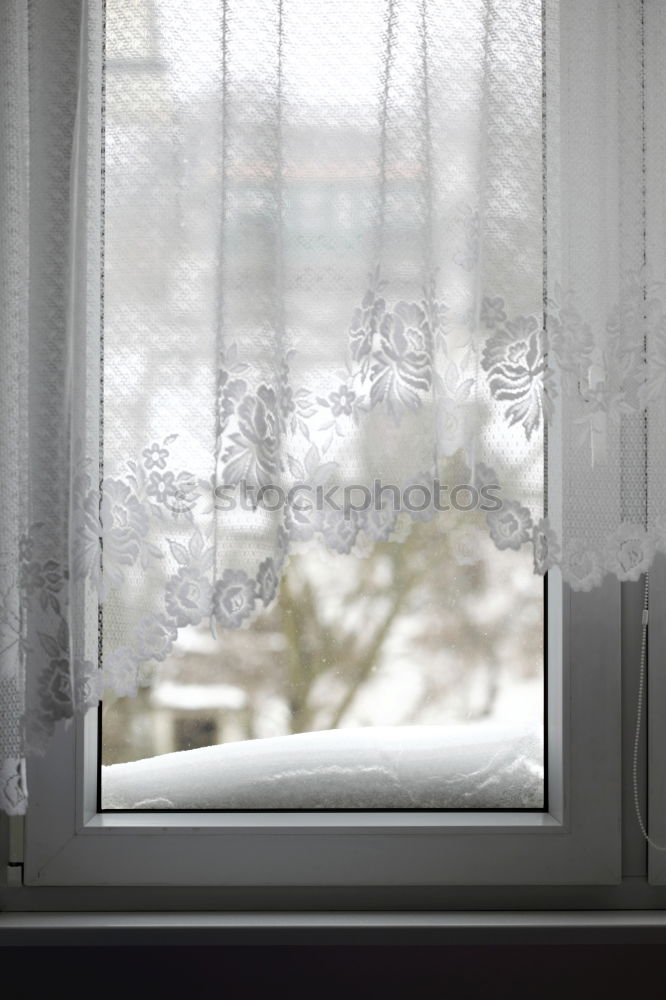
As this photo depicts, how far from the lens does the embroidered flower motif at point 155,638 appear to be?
2.66ft

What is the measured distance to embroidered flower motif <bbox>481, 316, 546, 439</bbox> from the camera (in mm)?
804

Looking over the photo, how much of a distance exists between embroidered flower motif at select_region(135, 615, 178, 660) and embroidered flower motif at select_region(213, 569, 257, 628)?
2.1 inches

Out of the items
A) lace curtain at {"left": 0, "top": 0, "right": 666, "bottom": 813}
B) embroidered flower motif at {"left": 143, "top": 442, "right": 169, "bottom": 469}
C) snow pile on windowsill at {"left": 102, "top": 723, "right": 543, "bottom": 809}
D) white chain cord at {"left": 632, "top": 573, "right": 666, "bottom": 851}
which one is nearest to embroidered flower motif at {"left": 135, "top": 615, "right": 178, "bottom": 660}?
lace curtain at {"left": 0, "top": 0, "right": 666, "bottom": 813}

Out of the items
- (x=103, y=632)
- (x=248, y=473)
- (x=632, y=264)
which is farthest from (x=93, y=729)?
(x=632, y=264)

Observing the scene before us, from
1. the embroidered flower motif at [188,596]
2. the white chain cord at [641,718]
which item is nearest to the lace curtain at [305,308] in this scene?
the embroidered flower motif at [188,596]

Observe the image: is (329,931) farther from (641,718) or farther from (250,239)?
(250,239)

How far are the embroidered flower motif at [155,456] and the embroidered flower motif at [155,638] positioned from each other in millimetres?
156

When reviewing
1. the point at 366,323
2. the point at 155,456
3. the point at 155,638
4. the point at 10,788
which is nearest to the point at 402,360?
the point at 366,323

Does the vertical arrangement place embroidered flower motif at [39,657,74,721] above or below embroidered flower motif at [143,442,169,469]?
below

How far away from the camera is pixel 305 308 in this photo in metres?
0.82

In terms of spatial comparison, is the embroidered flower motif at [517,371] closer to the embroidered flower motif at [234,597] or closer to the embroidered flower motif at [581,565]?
the embroidered flower motif at [581,565]

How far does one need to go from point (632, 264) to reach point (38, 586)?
2.33 ft

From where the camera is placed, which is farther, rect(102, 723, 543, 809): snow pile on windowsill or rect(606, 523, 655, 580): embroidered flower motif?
rect(102, 723, 543, 809): snow pile on windowsill

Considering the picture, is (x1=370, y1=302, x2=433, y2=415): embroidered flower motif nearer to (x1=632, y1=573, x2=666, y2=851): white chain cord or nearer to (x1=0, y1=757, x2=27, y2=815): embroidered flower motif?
(x1=632, y1=573, x2=666, y2=851): white chain cord
